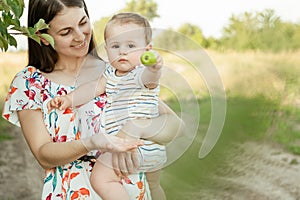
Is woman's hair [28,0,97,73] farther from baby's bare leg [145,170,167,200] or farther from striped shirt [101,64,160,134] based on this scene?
baby's bare leg [145,170,167,200]

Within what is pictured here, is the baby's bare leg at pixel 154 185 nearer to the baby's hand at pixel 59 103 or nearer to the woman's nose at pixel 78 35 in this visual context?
the baby's hand at pixel 59 103

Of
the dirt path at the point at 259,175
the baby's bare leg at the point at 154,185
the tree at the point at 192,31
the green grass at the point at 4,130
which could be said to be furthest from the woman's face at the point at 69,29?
the tree at the point at 192,31

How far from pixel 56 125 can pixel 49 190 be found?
0.19 meters

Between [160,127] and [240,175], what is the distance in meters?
3.71

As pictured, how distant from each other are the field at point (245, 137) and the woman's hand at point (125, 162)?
9.97 feet

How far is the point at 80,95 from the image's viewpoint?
2236 millimetres

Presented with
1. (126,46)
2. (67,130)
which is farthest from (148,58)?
(67,130)

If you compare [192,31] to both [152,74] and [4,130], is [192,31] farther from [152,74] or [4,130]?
[152,74]

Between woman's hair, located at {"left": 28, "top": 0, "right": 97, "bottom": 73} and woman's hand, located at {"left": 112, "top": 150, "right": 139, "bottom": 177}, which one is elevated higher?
woman's hair, located at {"left": 28, "top": 0, "right": 97, "bottom": 73}

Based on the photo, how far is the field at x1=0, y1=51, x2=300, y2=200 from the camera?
18.1ft

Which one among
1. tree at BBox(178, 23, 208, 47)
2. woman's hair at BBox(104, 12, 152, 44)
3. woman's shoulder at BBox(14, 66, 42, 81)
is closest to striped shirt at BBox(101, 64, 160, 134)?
woman's hair at BBox(104, 12, 152, 44)

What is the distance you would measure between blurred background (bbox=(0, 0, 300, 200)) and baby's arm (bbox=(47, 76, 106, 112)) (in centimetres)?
326

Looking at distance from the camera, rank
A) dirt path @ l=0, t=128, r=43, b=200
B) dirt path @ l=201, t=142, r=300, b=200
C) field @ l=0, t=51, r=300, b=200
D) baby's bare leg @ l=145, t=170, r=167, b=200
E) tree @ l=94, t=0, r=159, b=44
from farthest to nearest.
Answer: tree @ l=94, t=0, r=159, b=44 < field @ l=0, t=51, r=300, b=200 < dirt path @ l=201, t=142, r=300, b=200 < dirt path @ l=0, t=128, r=43, b=200 < baby's bare leg @ l=145, t=170, r=167, b=200

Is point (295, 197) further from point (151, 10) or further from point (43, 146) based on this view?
point (43, 146)
